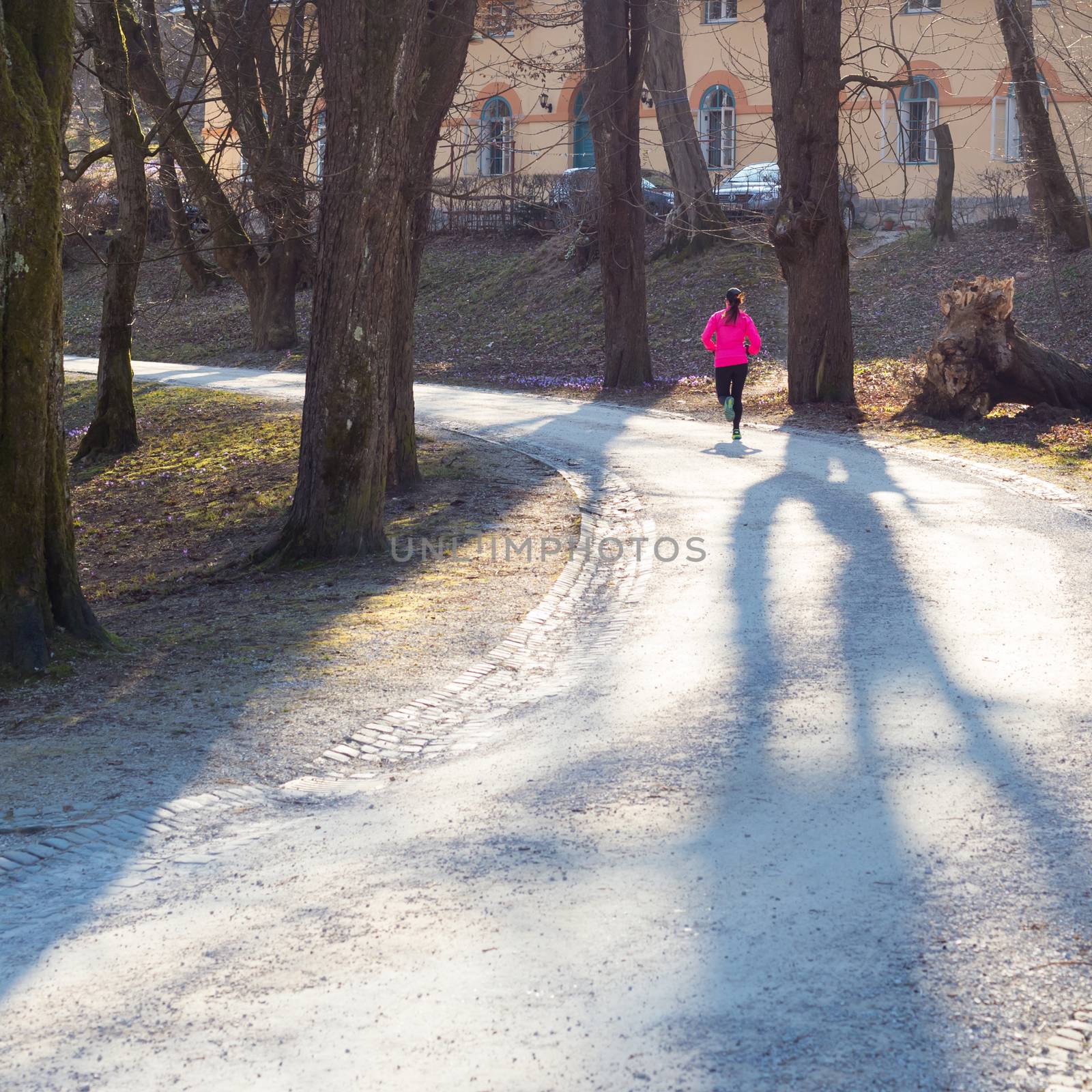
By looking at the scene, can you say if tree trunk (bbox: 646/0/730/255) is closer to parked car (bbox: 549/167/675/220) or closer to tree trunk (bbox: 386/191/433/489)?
parked car (bbox: 549/167/675/220)

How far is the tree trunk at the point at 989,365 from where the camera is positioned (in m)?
16.4

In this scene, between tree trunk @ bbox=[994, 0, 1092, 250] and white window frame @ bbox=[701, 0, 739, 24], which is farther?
white window frame @ bbox=[701, 0, 739, 24]

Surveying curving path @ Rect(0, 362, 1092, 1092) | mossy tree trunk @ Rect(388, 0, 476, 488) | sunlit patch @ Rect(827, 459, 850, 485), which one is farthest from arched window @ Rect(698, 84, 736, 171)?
curving path @ Rect(0, 362, 1092, 1092)

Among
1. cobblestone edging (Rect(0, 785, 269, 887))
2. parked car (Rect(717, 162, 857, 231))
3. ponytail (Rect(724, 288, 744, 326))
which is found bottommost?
cobblestone edging (Rect(0, 785, 269, 887))

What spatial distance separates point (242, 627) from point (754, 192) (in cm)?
2785

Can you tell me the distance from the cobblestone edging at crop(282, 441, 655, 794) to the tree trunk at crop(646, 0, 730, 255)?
2139 cm

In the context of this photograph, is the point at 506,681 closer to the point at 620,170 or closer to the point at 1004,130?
the point at 620,170

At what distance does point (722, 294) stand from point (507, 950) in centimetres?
2613

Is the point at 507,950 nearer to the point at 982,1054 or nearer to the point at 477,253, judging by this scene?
the point at 982,1054

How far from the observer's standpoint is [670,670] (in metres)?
7.25

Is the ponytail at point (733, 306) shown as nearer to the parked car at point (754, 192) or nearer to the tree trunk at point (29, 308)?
the tree trunk at point (29, 308)

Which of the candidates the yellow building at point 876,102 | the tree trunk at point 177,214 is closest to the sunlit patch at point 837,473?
the tree trunk at point 177,214

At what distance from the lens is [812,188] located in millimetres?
18016

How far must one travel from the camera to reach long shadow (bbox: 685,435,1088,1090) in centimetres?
350
